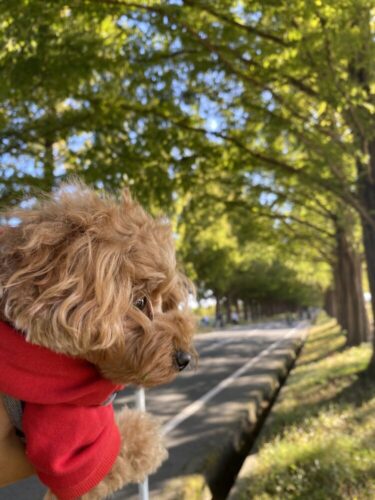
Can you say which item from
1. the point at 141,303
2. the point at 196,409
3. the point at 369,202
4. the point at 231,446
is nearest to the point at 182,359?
the point at 141,303

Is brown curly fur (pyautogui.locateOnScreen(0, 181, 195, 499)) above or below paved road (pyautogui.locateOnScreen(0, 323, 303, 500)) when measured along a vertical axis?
above

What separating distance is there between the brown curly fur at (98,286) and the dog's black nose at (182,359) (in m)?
0.02

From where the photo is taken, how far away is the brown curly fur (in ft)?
4.83

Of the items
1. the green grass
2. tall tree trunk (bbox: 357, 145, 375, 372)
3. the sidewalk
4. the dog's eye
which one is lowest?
the sidewalk

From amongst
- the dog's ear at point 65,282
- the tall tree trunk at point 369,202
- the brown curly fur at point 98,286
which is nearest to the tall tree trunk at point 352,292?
the tall tree trunk at point 369,202

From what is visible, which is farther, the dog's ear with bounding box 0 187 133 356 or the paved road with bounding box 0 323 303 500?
the paved road with bounding box 0 323 303 500

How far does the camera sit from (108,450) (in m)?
1.69

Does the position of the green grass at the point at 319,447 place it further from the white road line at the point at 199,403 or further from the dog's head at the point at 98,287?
the dog's head at the point at 98,287

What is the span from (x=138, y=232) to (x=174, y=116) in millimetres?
6380

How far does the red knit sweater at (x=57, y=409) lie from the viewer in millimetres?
1529

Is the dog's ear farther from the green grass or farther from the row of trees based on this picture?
the green grass

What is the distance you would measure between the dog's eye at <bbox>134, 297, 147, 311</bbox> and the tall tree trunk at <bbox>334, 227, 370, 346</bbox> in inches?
616

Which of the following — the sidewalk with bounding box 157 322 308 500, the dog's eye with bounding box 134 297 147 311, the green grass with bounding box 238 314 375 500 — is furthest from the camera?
the sidewalk with bounding box 157 322 308 500

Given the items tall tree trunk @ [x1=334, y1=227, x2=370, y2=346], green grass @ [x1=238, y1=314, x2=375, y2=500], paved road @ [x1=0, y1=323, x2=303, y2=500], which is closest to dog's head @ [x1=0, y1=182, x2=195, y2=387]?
paved road @ [x1=0, y1=323, x2=303, y2=500]
